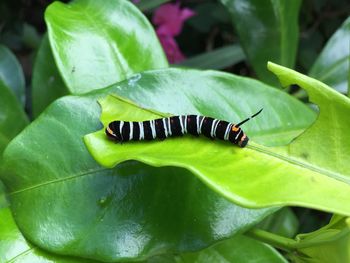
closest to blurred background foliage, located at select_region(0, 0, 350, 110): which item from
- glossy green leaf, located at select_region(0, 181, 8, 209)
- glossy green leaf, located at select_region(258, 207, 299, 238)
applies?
glossy green leaf, located at select_region(258, 207, 299, 238)

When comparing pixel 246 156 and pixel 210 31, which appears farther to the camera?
pixel 210 31

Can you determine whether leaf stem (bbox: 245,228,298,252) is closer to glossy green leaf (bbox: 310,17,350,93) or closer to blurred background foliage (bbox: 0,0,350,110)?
glossy green leaf (bbox: 310,17,350,93)

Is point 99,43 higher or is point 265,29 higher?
point 99,43

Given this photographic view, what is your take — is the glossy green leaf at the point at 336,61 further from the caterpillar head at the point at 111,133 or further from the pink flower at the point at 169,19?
the caterpillar head at the point at 111,133

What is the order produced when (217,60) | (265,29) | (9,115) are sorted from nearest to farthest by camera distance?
1. (9,115)
2. (265,29)
3. (217,60)

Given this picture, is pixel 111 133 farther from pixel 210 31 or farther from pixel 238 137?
pixel 210 31

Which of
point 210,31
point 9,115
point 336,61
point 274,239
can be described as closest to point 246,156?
point 274,239

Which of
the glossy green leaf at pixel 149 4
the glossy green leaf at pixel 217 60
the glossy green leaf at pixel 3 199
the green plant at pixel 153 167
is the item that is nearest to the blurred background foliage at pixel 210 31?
the glossy green leaf at pixel 217 60
